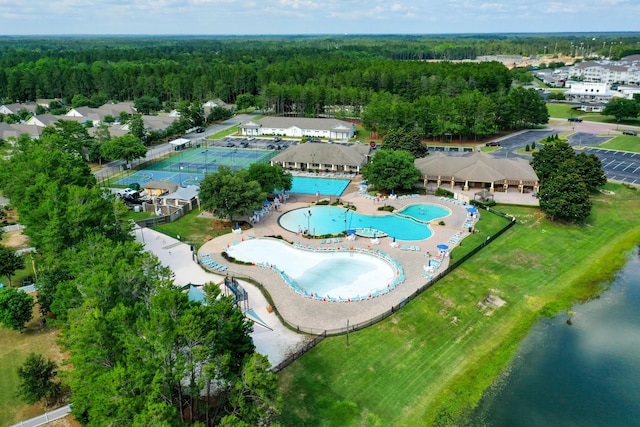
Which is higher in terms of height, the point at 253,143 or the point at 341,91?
the point at 341,91

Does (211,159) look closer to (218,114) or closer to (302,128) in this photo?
(302,128)

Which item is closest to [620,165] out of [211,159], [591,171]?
[591,171]

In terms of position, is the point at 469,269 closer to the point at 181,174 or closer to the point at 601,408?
the point at 601,408

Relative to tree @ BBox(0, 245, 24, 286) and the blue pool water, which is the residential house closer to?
the blue pool water

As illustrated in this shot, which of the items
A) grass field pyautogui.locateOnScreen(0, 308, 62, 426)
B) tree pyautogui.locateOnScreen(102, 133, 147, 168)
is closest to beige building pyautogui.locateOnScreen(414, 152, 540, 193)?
tree pyautogui.locateOnScreen(102, 133, 147, 168)

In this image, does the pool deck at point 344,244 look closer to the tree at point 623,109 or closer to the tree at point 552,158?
the tree at point 552,158

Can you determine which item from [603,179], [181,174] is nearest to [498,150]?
A: [603,179]

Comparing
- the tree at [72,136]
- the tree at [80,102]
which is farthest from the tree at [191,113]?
the tree at [80,102]
